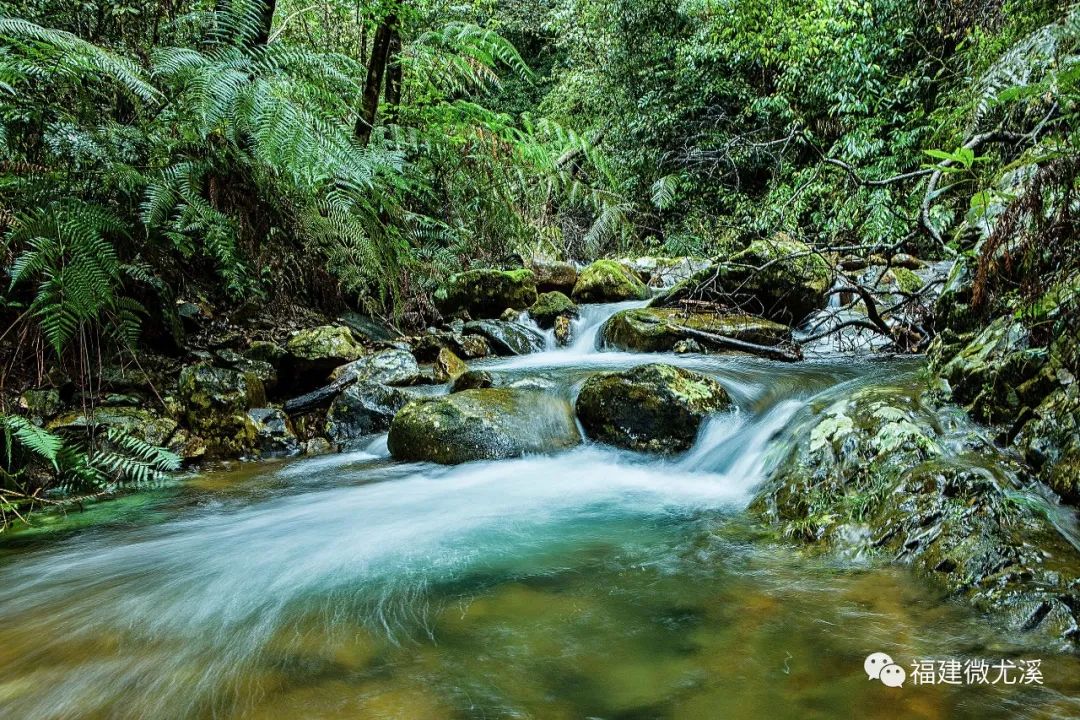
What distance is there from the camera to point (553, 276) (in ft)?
33.7

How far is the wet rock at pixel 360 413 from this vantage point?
4.99m

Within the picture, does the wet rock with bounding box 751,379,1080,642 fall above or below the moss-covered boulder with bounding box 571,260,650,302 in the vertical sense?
below

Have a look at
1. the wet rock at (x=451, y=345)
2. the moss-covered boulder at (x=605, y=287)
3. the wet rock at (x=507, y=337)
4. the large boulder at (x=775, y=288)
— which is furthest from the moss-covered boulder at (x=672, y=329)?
the moss-covered boulder at (x=605, y=287)

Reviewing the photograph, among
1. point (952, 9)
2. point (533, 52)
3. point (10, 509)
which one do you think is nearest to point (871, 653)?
point (10, 509)

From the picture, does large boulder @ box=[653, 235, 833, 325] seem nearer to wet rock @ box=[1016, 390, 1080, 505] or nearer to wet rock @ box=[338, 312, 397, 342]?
wet rock @ box=[338, 312, 397, 342]

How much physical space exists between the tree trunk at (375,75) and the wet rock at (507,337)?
2.83m

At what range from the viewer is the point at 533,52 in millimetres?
20781

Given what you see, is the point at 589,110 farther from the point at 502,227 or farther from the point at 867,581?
the point at 867,581

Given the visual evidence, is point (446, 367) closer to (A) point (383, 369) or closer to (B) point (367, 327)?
(A) point (383, 369)

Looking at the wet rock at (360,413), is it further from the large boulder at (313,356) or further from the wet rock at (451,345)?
the wet rock at (451,345)

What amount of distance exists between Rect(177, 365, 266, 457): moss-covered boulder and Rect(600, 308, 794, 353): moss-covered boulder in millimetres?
4206

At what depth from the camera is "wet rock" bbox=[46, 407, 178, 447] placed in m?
3.81

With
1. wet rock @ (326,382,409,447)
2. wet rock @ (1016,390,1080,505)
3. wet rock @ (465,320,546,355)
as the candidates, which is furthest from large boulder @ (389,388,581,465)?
wet rock @ (465,320,546,355)

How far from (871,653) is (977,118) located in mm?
4028
